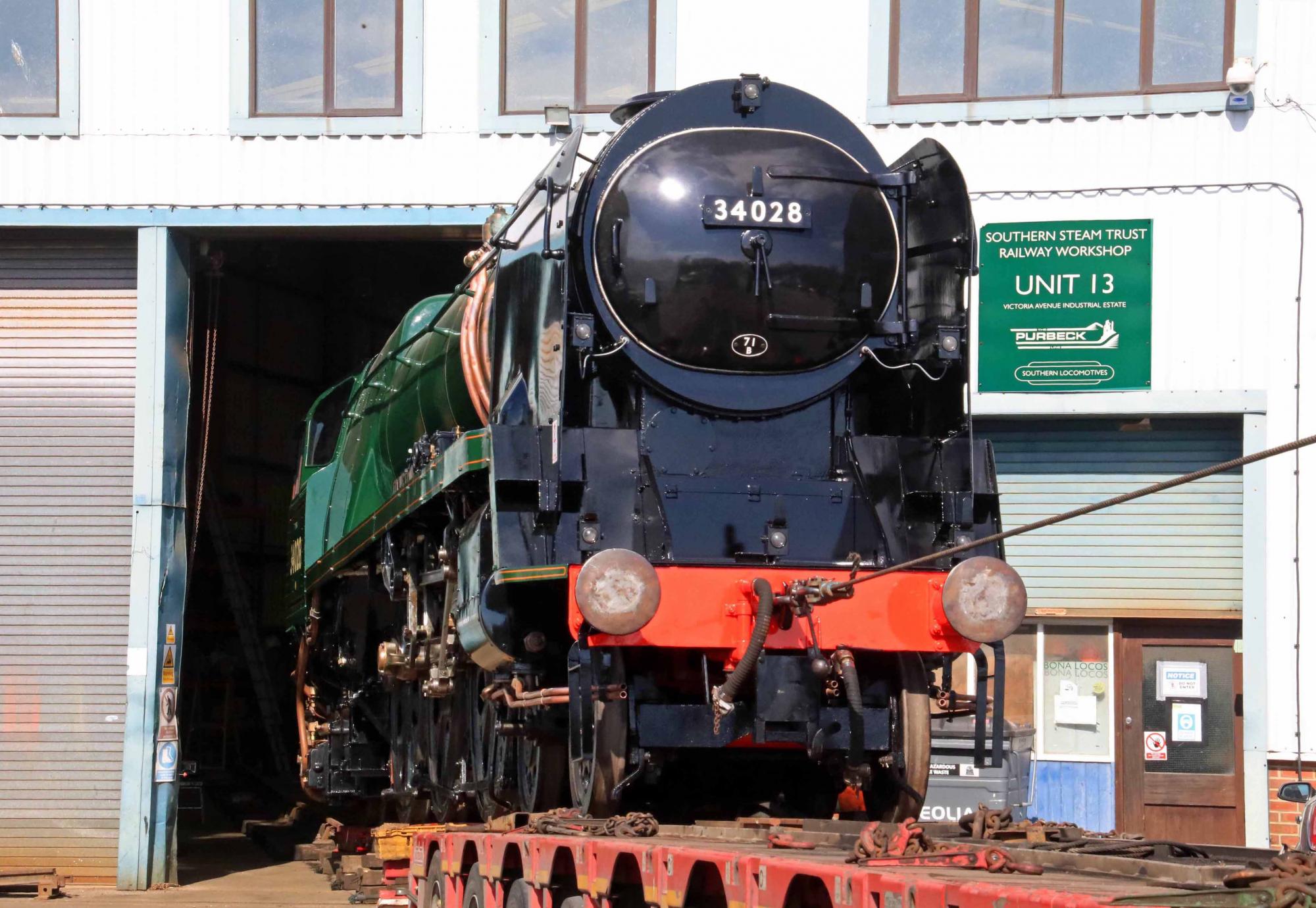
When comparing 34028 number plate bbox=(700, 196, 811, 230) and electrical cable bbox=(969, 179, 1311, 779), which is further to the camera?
electrical cable bbox=(969, 179, 1311, 779)

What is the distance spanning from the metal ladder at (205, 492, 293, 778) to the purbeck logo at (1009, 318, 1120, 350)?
10.2m

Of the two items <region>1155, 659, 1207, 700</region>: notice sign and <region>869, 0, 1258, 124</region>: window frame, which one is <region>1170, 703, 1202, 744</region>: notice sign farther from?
<region>869, 0, 1258, 124</region>: window frame

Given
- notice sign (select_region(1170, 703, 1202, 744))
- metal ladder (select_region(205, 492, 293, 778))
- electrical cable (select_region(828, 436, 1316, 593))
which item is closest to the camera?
electrical cable (select_region(828, 436, 1316, 593))

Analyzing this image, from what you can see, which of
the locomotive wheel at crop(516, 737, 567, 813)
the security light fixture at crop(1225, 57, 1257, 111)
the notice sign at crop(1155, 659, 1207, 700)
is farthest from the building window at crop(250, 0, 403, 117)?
the notice sign at crop(1155, 659, 1207, 700)

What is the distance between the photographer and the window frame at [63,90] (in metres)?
13.6

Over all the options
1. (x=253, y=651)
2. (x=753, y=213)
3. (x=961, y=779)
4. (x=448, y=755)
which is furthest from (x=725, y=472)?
(x=253, y=651)

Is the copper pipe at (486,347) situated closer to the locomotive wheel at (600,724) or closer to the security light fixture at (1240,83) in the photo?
the locomotive wheel at (600,724)

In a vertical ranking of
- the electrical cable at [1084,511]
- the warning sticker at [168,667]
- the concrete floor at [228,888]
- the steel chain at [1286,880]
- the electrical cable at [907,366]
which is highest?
the electrical cable at [907,366]

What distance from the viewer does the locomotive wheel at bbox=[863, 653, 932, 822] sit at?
7.21 meters

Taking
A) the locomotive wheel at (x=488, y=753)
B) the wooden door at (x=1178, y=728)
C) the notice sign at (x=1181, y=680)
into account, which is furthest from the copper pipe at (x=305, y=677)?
the notice sign at (x=1181, y=680)

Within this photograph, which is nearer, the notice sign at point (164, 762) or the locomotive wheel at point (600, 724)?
the locomotive wheel at point (600, 724)

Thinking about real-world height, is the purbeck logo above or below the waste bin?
above


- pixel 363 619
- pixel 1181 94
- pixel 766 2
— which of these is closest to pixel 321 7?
pixel 766 2

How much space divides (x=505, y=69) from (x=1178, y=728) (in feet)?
23.7
